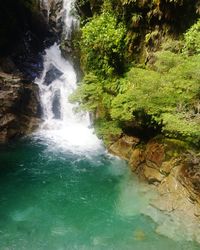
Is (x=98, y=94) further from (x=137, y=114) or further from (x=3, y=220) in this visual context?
(x=3, y=220)

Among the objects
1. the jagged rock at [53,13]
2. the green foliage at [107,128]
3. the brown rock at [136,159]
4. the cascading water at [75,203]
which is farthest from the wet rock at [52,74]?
the brown rock at [136,159]

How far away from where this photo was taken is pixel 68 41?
21.8 m

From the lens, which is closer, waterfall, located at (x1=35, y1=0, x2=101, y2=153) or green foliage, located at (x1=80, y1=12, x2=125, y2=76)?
green foliage, located at (x1=80, y1=12, x2=125, y2=76)

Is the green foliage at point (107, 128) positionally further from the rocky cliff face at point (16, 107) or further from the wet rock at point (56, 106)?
the wet rock at point (56, 106)

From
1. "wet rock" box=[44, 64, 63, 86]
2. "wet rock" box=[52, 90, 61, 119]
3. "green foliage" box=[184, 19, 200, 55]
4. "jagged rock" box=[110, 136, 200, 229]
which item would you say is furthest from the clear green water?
"wet rock" box=[44, 64, 63, 86]

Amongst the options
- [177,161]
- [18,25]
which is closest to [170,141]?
[177,161]

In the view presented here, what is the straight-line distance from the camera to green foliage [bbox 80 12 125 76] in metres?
14.6

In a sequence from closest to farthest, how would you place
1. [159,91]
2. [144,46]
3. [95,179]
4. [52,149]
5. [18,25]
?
[159,91]
[95,179]
[144,46]
[52,149]
[18,25]

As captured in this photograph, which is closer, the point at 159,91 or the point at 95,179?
the point at 159,91

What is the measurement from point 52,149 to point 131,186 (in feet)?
16.7

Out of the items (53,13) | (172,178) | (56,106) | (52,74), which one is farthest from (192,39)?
(53,13)

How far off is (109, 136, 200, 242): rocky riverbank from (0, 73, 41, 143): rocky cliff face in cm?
683

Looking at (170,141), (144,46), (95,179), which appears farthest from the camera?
(144,46)

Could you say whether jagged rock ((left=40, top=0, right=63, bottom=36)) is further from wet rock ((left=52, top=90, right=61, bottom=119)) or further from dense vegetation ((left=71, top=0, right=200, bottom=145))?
dense vegetation ((left=71, top=0, right=200, bottom=145))
